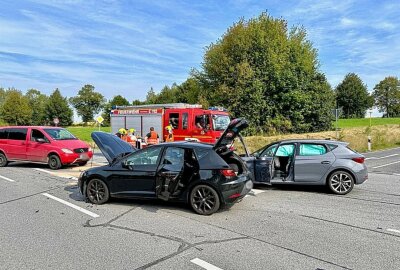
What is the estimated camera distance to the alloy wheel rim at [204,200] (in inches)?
265

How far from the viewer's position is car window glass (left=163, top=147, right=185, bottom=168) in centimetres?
707

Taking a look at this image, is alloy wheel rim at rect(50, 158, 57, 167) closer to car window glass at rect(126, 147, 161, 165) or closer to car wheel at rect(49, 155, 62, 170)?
car wheel at rect(49, 155, 62, 170)

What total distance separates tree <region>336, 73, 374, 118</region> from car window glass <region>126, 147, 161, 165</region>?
310 feet

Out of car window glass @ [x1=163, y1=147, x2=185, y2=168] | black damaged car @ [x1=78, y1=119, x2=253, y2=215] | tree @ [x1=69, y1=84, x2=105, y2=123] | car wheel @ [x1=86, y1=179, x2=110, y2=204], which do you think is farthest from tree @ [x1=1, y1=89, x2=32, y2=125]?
car window glass @ [x1=163, y1=147, x2=185, y2=168]

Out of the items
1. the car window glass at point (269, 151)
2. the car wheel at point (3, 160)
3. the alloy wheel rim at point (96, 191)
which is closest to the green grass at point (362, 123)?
the car window glass at point (269, 151)

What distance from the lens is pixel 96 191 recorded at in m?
7.77

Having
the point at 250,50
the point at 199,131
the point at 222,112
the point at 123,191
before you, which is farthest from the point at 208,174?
the point at 250,50

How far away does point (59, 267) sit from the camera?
4355 millimetres

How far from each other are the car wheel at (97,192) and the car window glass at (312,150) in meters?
4.96

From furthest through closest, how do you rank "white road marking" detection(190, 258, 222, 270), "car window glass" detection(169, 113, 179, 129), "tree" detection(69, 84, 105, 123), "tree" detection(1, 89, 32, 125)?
"tree" detection(69, 84, 105, 123) → "tree" detection(1, 89, 32, 125) → "car window glass" detection(169, 113, 179, 129) → "white road marking" detection(190, 258, 222, 270)

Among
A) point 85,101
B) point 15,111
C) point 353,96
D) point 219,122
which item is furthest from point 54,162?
point 85,101

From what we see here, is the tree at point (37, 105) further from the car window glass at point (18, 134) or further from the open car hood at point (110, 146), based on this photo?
the open car hood at point (110, 146)

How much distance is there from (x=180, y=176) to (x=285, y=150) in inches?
143

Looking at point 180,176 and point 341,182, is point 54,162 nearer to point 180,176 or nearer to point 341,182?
point 180,176
